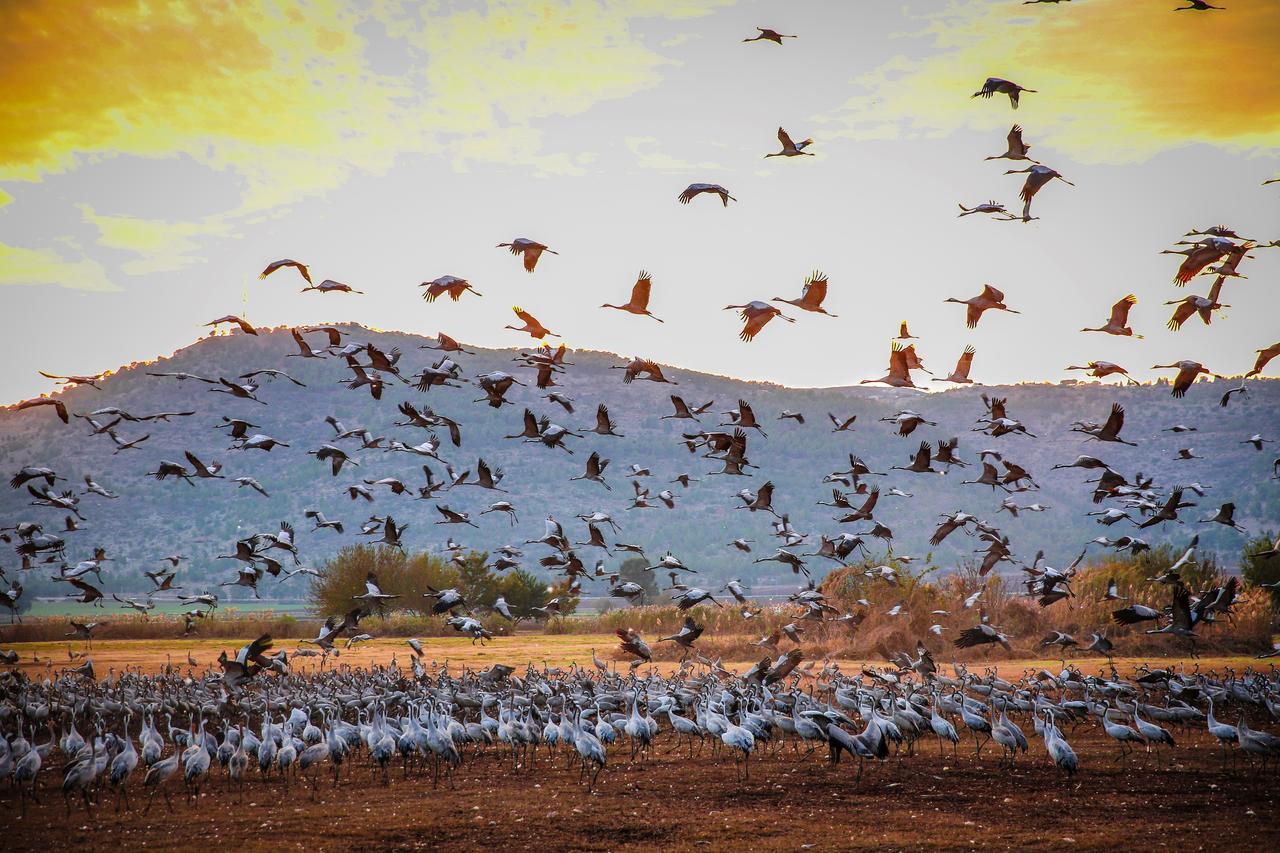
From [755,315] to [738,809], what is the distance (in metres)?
7.96

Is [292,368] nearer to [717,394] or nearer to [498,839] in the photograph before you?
[717,394]

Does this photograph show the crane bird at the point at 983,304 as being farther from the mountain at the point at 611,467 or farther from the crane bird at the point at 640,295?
the mountain at the point at 611,467

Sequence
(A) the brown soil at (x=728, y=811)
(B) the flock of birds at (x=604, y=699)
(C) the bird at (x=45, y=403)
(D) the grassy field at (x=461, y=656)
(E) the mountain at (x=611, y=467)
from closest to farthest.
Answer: (A) the brown soil at (x=728, y=811) → (B) the flock of birds at (x=604, y=699) → (C) the bird at (x=45, y=403) → (D) the grassy field at (x=461, y=656) → (E) the mountain at (x=611, y=467)

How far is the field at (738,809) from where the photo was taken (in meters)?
12.5

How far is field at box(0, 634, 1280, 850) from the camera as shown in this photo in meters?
12.5

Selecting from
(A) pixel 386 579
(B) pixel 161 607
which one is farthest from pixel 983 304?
(B) pixel 161 607

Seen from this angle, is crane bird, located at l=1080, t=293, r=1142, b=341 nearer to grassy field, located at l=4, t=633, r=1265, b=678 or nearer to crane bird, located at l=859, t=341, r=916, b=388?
crane bird, located at l=859, t=341, r=916, b=388

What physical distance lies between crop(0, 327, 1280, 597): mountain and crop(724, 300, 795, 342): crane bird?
71444 mm

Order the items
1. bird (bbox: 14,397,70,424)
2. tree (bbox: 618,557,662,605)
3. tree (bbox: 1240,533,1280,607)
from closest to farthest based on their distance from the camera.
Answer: bird (bbox: 14,397,70,424)
tree (bbox: 1240,533,1280,607)
tree (bbox: 618,557,662,605)

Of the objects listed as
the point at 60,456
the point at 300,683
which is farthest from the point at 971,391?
the point at 300,683

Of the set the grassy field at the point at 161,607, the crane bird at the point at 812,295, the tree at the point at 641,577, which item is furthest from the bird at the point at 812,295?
the grassy field at the point at 161,607

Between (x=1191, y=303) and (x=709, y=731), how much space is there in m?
9.90

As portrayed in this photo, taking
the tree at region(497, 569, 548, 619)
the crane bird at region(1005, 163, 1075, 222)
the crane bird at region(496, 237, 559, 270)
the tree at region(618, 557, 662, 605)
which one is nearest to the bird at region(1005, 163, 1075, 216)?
the crane bird at region(1005, 163, 1075, 222)

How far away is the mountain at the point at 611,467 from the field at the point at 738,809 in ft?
236
